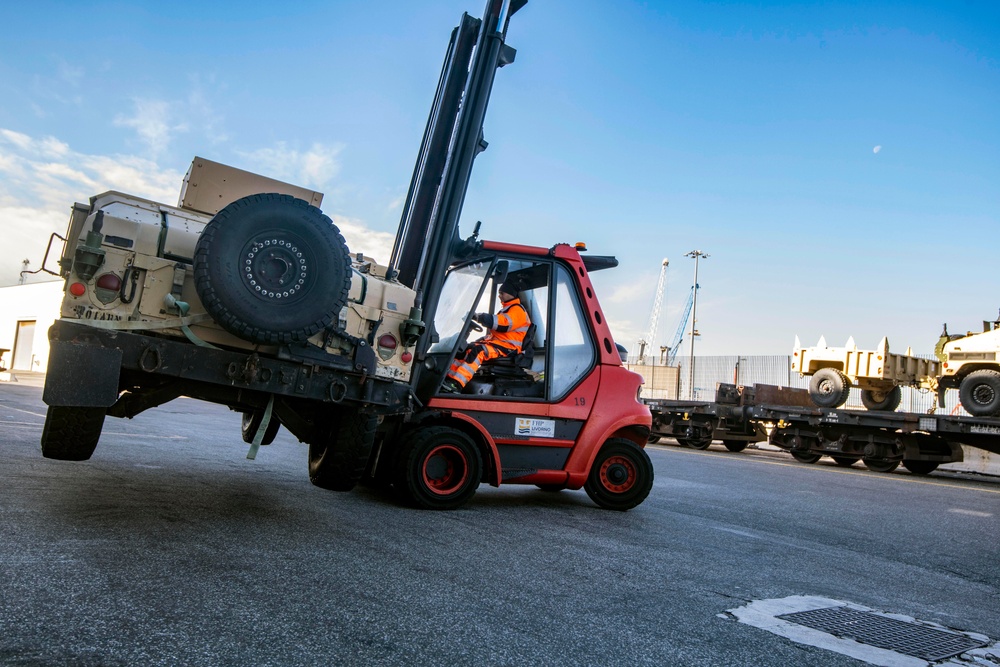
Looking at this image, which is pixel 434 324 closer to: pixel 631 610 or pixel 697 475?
pixel 631 610

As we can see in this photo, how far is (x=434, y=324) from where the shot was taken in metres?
6.52

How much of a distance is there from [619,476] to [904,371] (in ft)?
44.6

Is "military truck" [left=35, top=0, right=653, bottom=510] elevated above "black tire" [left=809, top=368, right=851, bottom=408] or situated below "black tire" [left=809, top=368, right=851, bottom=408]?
below

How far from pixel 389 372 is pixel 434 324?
1535 mm

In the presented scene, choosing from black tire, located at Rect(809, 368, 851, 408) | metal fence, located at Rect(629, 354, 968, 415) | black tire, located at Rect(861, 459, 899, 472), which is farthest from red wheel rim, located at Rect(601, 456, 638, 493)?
metal fence, located at Rect(629, 354, 968, 415)

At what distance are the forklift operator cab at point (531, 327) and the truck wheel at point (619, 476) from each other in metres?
0.79

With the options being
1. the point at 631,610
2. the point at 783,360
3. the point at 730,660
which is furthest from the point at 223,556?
the point at 783,360

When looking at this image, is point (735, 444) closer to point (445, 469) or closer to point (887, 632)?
point (445, 469)

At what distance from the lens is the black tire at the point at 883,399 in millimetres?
18047

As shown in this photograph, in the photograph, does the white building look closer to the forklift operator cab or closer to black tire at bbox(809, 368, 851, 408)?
black tire at bbox(809, 368, 851, 408)

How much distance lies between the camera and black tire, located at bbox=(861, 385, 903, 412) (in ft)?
59.2

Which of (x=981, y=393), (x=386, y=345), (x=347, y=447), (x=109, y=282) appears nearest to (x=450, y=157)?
(x=386, y=345)

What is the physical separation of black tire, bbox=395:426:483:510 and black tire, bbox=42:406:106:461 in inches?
86.3

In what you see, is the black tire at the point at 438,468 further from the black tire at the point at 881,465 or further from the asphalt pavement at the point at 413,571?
the black tire at the point at 881,465
